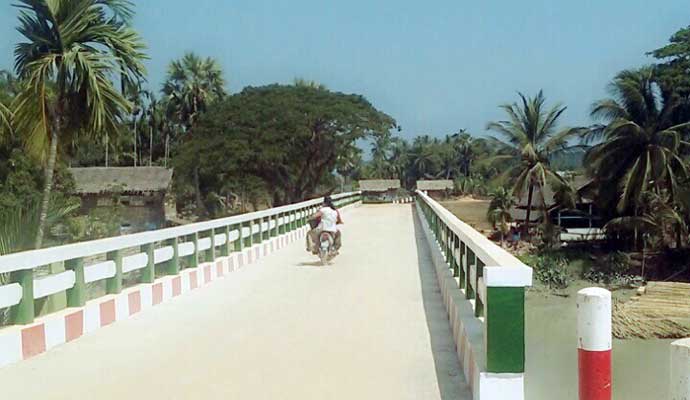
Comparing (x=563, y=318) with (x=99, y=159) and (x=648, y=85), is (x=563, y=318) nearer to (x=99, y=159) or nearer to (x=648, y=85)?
(x=648, y=85)

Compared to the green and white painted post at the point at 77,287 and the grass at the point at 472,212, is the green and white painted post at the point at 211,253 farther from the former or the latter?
the grass at the point at 472,212

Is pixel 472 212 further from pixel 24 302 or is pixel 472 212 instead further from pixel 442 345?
pixel 24 302

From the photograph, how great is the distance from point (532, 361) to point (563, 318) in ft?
61.3

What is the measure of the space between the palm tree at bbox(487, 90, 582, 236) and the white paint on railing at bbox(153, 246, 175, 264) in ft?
127

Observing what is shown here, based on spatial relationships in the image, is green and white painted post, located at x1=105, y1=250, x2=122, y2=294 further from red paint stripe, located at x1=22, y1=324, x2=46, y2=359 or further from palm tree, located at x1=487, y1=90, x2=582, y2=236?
palm tree, located at x1=487, y1=90, x2=582, y2=236

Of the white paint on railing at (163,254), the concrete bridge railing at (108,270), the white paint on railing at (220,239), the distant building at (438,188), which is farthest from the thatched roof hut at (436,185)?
the white paint on railing at (163,254)

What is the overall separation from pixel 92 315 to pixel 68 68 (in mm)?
7899

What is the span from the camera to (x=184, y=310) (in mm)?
10289

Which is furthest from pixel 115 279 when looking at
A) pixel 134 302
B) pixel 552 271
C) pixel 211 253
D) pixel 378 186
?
pixel 378 186

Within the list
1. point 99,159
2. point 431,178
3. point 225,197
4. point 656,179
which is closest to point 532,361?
point 656,179

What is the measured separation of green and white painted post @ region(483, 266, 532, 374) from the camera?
203 inches

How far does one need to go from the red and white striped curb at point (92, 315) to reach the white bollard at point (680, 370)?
5.59m

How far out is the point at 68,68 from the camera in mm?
15258

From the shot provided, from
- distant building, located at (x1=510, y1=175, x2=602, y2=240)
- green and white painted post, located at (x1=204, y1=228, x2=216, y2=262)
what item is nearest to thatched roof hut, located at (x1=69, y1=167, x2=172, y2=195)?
distant building, located at (x1=510, y1=175, x2=602, y2=240)
